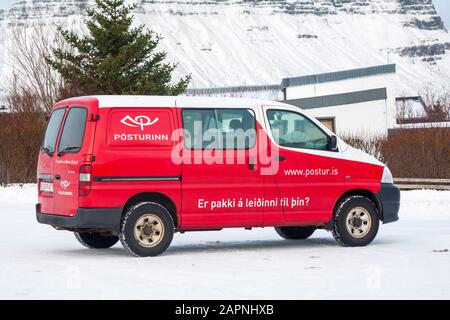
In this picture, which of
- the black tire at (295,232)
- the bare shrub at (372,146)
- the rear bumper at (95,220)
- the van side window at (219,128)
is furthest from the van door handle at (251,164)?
the bare shrub at (372,146)

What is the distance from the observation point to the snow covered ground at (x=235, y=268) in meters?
10.2

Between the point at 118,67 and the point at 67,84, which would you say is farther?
the point at 67,84

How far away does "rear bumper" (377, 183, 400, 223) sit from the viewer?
14547mm

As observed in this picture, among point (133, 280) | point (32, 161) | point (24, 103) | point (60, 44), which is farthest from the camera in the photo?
point (60, 44)

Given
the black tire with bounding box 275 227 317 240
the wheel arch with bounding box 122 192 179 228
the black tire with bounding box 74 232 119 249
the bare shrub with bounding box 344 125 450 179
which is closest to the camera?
the wheel arch with bounding box 122 192 179 228

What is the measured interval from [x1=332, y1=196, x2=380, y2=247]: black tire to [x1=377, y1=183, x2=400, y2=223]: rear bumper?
0.42 feet

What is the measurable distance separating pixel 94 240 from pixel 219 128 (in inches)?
96.0

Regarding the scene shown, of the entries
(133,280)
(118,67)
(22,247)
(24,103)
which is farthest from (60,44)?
(133,280)

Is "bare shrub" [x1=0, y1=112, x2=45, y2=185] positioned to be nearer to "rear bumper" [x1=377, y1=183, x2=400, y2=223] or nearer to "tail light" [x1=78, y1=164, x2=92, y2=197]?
"rear bumper" [x1=377, y1=183, x2=400, y2=223]

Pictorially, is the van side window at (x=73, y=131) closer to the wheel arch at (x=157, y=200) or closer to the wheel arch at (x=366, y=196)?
the wheel arch at (x=157, y=200)

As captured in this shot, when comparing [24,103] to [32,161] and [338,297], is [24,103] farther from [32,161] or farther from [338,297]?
[338,297]

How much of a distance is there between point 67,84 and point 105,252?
30027mm

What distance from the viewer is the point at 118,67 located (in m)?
39.9

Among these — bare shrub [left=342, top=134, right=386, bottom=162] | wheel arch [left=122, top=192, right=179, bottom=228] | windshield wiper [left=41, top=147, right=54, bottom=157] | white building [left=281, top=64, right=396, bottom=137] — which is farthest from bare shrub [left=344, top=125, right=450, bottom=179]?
white building [left=281, top=64, right=396, bottom=137]
